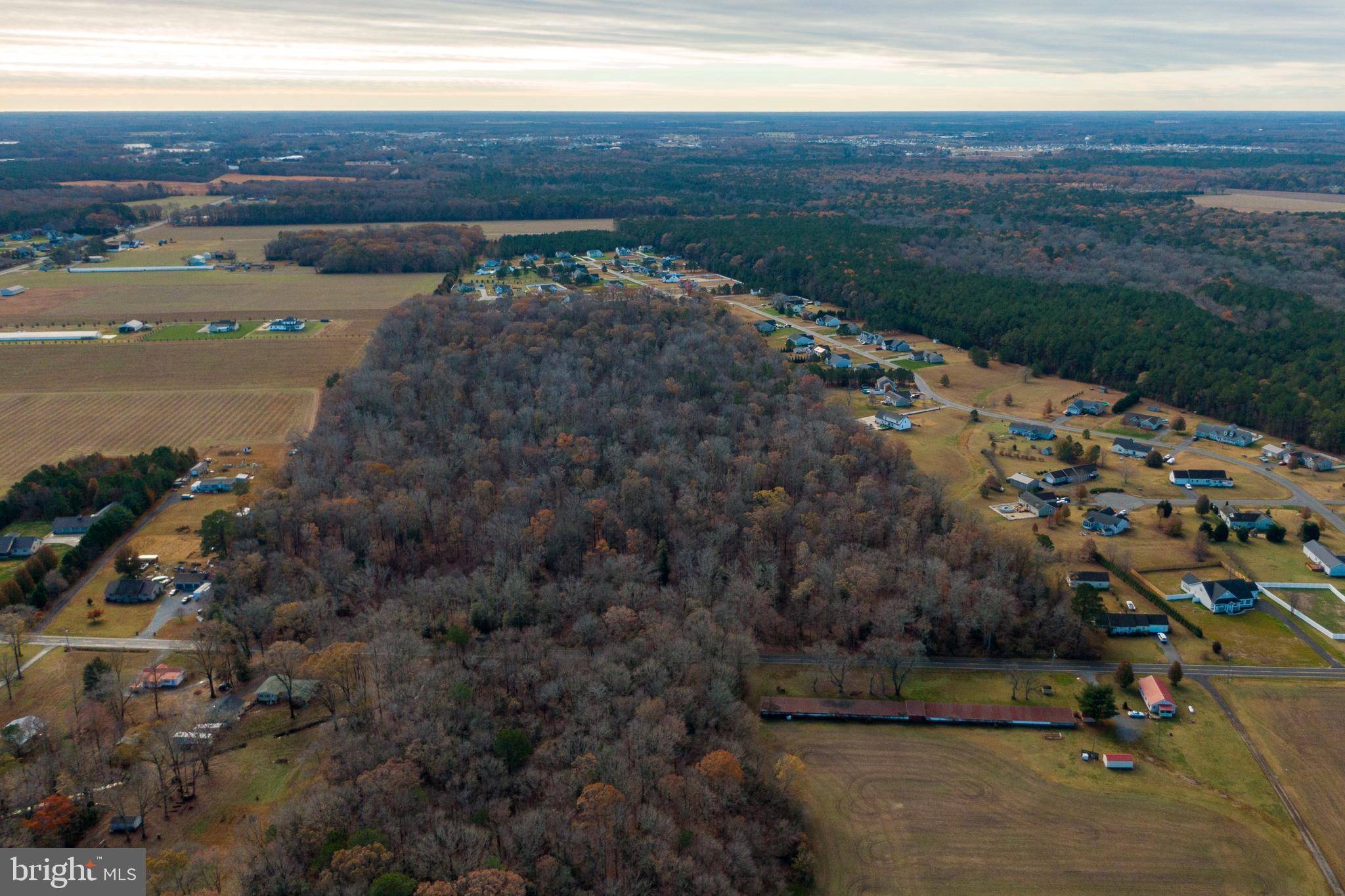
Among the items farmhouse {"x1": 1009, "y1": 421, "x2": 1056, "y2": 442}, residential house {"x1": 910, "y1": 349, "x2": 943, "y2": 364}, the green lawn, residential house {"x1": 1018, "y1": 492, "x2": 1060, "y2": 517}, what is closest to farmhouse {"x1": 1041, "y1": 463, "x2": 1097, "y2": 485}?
residential house {"x1": 1018, "y1": 492, "x2": 1060, "y2": 517}

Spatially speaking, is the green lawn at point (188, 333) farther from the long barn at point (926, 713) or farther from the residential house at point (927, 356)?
the long barn at point (926, 713)

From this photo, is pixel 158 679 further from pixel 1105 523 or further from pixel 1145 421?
pixel 1145 421

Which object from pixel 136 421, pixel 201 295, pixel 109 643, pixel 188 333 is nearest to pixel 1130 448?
pixel 109 643

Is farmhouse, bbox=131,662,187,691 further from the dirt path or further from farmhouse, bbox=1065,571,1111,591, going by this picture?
the dirt path

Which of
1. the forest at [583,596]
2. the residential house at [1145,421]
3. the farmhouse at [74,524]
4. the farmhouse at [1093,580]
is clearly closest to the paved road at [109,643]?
the forest at [583,596]

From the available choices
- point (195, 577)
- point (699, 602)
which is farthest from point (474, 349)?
point (699, 602)

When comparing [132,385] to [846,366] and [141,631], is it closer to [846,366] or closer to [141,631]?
[141,631]
